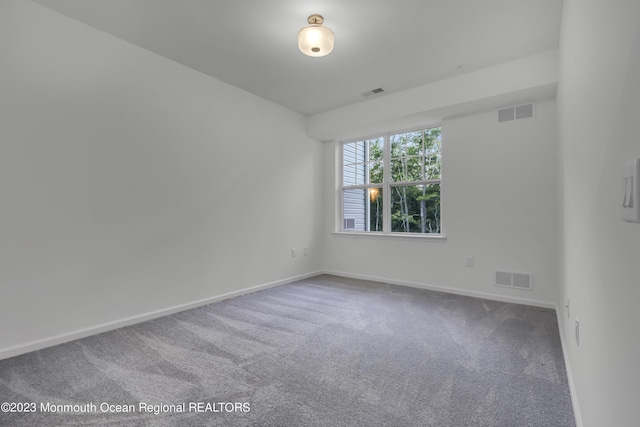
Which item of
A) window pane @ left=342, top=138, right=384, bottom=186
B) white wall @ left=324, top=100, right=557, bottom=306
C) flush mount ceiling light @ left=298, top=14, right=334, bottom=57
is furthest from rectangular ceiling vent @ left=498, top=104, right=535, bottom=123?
flush mount ceiling light @ left=298, top=14, right=334, bottom=57

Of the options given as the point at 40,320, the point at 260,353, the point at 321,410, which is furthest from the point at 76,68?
the point at 321,410

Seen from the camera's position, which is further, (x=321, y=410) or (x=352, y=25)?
(x=352, y=25)

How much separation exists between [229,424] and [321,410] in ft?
1.58

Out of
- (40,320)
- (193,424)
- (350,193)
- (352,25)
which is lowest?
(193,424)

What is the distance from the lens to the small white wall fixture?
0.59 meters

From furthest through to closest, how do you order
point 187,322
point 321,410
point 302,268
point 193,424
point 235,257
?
point 302,268 < point 235,257 < point 187,322 < point 321,410 < point 193,424

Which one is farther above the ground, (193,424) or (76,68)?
(76,68)

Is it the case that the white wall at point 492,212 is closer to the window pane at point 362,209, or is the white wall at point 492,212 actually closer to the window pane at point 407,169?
the window pane at point 407,169

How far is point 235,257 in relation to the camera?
3828 millimetres

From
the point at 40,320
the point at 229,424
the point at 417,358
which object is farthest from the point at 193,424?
the point at 40,320

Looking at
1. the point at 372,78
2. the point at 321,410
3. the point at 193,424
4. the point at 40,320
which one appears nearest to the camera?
the point at 193,424

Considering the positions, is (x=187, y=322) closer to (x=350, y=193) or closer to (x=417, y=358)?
(x=417, y=358)

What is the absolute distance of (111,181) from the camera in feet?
9.02

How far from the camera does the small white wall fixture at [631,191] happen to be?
1.92 feet
